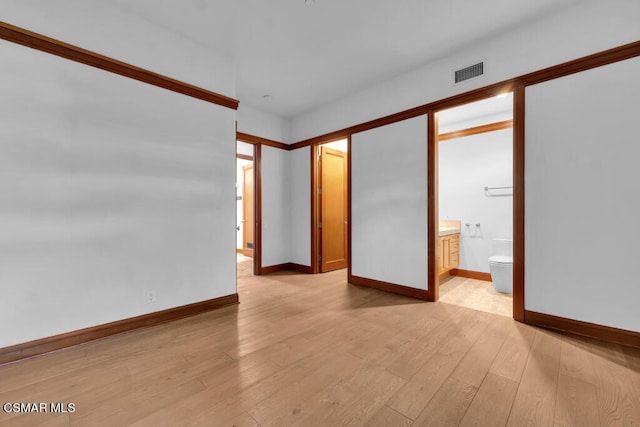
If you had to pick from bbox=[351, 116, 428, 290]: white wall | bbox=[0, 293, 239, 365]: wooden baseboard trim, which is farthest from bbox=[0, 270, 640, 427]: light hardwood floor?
bbox=[351, 116, 428, 290]: white wall

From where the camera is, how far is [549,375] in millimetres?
1786

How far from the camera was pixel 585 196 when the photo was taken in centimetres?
231

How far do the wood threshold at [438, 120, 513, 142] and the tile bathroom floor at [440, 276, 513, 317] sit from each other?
2.44m

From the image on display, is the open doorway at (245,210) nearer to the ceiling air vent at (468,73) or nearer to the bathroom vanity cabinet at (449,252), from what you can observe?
the bathroom vanity cabinet at (449,252)

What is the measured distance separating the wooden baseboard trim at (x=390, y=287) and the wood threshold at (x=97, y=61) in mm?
2991

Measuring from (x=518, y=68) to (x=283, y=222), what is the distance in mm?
3955

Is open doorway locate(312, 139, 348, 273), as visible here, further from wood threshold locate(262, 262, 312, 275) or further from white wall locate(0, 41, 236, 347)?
white wall locate(0, 41, 236, 347)

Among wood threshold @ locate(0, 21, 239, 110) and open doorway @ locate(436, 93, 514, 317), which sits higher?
wood threshold @ locate(0, 21, 239, 110)

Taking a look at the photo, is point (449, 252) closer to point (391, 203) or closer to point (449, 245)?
point (449, 245)

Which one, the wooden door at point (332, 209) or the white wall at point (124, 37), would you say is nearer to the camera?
the white wall at point (124, 37)

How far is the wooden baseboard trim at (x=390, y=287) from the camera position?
11.0 ft

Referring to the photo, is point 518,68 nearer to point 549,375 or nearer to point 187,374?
point 549,375

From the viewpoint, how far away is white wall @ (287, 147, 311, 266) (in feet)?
16.0

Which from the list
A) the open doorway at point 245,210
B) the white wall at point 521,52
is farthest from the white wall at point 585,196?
the open doorway at point 245,210
